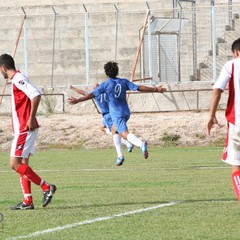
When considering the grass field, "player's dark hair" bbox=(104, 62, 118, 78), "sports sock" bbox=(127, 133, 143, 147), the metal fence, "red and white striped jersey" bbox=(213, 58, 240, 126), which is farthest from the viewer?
the metal fence

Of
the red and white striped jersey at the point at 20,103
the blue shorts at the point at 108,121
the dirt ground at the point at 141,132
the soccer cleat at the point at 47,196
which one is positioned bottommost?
the dirt ground at the point at 141,132

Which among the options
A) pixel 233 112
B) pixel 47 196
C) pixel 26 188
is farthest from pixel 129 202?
pixel 233 112

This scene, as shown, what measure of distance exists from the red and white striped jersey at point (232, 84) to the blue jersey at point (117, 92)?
9.44 metres

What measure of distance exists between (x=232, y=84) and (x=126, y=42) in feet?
88.3

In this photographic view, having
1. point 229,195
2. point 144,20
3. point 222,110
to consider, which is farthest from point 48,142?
point 229,195

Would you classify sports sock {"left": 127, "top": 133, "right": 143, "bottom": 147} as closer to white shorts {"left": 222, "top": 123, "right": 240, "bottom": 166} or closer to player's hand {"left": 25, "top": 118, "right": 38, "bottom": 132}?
player's hand {"left": 25, "top": 118, "right": 38, "bottom": 132}

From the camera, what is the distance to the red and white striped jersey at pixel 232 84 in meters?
11.3

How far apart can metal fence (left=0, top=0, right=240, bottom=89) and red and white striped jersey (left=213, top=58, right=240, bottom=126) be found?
938 inches

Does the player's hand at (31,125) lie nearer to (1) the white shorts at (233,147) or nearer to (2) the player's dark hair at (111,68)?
(1) the white shorts at (233,147)

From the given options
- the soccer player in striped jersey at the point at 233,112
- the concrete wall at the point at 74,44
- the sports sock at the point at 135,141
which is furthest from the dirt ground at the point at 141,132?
the soccer player in striped jersey at the point at 233,112

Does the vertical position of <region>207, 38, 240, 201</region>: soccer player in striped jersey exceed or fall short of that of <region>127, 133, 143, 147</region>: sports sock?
it exceeds it

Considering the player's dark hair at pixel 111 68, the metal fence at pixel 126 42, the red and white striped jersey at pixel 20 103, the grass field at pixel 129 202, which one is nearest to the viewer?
the grass field at pixel 129 202

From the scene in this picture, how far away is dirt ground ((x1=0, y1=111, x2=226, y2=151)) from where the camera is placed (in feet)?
103

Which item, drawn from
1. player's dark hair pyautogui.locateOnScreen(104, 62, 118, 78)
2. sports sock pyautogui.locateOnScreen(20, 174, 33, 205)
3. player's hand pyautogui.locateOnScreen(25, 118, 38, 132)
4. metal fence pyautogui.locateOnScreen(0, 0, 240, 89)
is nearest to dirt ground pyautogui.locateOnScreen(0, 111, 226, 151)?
metal fence pyautogui.locateOnScreen(0, 0, 240, 89)
